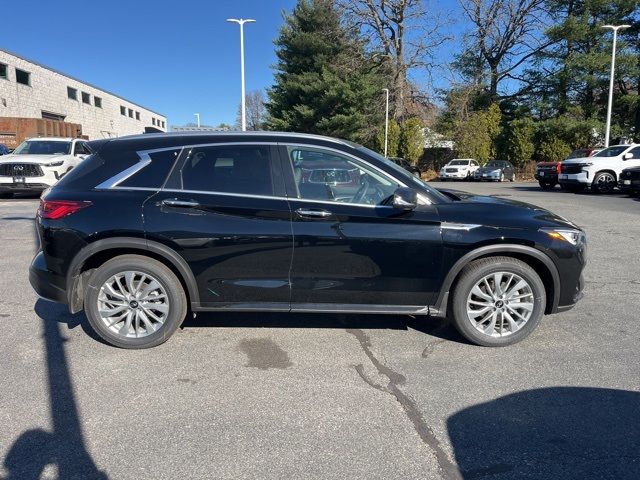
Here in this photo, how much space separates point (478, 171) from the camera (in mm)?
31625

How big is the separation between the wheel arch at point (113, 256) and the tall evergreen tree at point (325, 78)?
34.2 meters

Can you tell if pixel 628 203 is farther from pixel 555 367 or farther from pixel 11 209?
pixel 11 209

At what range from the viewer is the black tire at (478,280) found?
3.80 m

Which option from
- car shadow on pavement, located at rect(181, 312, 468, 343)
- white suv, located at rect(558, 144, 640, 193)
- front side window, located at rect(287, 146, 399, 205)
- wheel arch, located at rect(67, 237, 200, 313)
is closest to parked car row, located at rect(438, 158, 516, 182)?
white suv, located at rect(558, 144, 640, 193)

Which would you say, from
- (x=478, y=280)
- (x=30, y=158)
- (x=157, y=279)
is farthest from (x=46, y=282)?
(x=30, y=158)

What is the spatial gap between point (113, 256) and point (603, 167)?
19.2 meters

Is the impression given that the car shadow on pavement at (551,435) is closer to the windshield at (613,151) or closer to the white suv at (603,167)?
the white suv at (603,167)

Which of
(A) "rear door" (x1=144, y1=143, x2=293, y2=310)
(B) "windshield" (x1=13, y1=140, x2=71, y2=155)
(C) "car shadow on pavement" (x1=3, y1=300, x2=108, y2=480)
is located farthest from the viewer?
(B) "windshield" (x1=13, y1=140, x2=71, y2=155)

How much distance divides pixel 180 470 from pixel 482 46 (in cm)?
4247

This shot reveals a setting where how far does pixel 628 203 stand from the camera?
15078mm

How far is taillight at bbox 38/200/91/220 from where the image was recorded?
373cm

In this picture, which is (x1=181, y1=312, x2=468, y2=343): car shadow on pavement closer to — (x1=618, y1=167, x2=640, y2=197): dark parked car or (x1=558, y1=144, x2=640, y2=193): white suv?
Answer: (x1=618, y1=167, x2=640, y2=197): dark parked car

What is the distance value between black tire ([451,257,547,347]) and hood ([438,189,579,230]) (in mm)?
305

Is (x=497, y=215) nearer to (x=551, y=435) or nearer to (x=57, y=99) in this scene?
(x=551, y=435)
